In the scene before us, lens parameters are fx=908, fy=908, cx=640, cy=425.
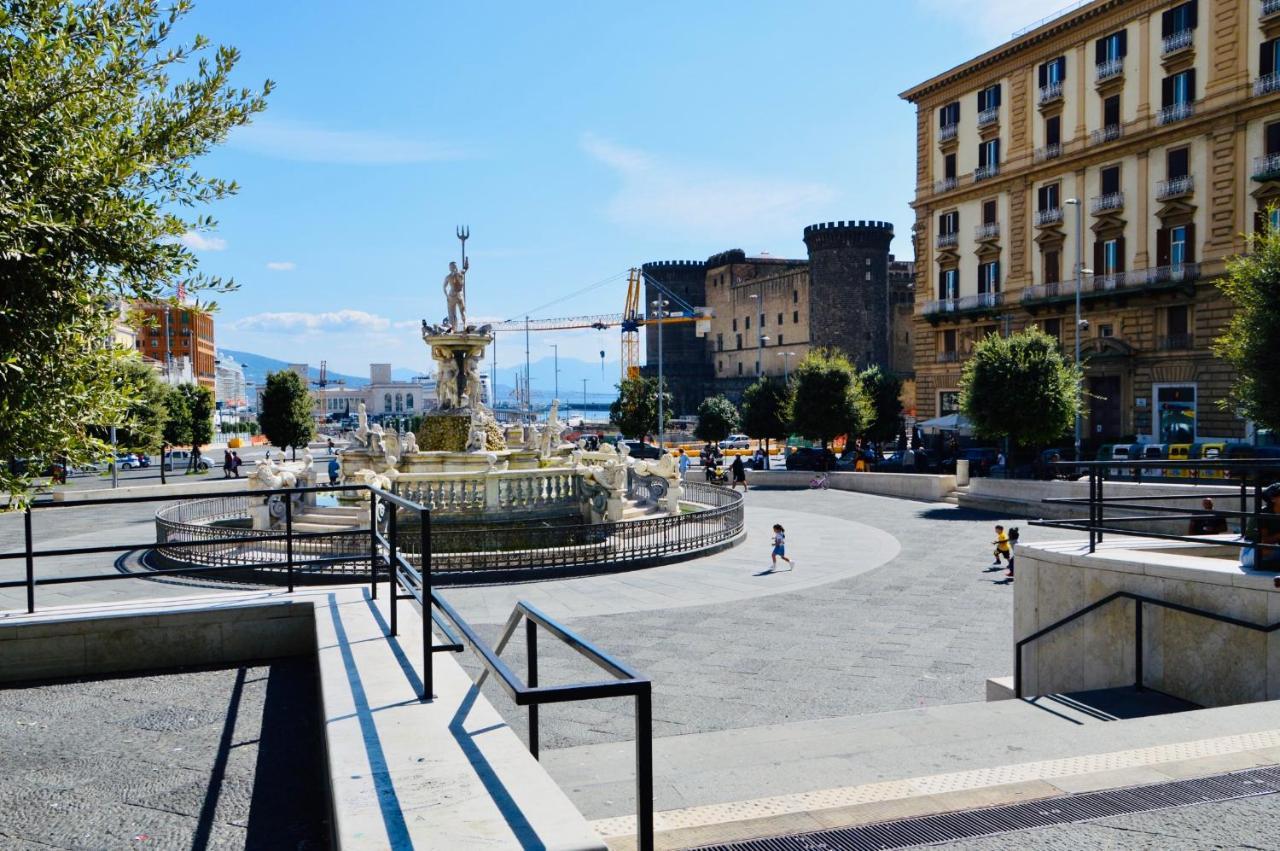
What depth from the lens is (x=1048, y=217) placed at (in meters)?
39.4

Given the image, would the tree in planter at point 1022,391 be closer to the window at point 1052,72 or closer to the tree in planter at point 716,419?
the window at point 1052,72

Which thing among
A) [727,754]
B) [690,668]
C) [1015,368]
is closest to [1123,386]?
[1015,368]

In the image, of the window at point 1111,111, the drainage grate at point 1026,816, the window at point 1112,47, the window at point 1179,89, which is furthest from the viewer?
the window at point 1111,111

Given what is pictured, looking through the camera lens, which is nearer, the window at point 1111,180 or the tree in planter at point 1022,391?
the tree in planter at point 1022,391

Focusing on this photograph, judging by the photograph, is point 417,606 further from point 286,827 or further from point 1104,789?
point 1104,789

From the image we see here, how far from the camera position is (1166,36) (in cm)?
3453

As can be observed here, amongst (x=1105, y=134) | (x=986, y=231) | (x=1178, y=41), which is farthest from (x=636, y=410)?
(x=1178, y=41)

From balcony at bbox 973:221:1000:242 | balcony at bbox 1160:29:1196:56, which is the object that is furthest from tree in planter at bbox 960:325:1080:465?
balcony at bbox 973:221:1000:242

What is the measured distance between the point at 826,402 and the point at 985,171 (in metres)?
13.7

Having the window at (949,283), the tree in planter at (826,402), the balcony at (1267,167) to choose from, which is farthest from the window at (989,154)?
the balcony at (1267,167)

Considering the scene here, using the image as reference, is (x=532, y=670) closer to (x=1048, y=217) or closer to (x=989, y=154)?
(x=1048, y=217)

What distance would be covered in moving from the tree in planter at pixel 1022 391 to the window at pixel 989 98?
1813 centimetres

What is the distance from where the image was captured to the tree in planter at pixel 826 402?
39.7 meters

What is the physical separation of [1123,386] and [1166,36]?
1349 centimetres
